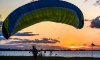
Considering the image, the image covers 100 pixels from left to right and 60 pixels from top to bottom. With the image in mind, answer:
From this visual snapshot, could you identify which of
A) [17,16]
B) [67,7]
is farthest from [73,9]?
[17,16]

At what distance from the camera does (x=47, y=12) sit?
1076 inches

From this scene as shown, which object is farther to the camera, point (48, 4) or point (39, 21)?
point (39, 21)

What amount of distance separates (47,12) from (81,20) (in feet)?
9.82

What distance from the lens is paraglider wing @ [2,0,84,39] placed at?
85.8 feet

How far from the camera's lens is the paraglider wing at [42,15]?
26.1 metres

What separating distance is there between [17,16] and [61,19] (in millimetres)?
4132

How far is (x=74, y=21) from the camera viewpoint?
91.6ft

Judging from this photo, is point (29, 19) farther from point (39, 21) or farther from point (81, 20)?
point (81, 20)

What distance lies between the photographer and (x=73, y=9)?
2720 cm

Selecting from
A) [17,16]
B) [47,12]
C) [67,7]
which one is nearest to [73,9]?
[67,7]

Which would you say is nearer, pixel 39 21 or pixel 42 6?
pixel 42 6

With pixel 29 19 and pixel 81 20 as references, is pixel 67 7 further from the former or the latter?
pixel 29 19

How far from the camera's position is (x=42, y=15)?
27.5 metres

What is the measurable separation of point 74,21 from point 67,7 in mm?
1608
